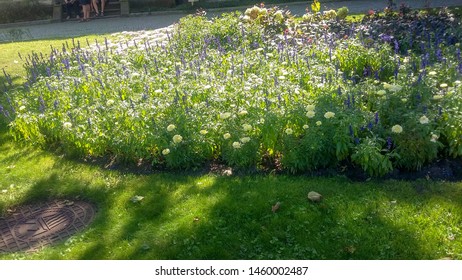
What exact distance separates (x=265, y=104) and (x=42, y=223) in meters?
2.69

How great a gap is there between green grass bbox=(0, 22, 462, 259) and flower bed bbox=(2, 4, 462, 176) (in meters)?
0.32

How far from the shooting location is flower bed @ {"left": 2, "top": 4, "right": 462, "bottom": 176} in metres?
5.21

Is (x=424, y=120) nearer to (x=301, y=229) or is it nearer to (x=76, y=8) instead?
(x=301, y=229)

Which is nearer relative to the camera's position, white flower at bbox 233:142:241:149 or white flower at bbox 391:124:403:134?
white flower at bbox 391:124:403:134

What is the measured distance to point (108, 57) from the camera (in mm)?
8875

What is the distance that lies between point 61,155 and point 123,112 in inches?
40.1

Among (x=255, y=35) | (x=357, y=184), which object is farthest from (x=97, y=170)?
(x=255, y=35)

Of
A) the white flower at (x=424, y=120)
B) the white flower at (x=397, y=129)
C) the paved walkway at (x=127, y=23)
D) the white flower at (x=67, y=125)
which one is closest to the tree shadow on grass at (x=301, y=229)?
the white flower at (x=397, y=129)

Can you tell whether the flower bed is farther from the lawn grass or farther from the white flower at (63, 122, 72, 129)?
the lawn grass

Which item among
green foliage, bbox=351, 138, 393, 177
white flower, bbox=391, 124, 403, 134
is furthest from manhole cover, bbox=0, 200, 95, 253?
white flower, bbox=391, 124, 403, 134

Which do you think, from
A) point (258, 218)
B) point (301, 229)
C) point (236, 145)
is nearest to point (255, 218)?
point (258, 218)

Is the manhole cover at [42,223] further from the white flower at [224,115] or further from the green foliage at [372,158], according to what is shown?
the green foliage at [372,158]

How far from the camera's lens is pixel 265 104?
593 centimetres

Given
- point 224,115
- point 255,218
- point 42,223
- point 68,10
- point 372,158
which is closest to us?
point 255,218
